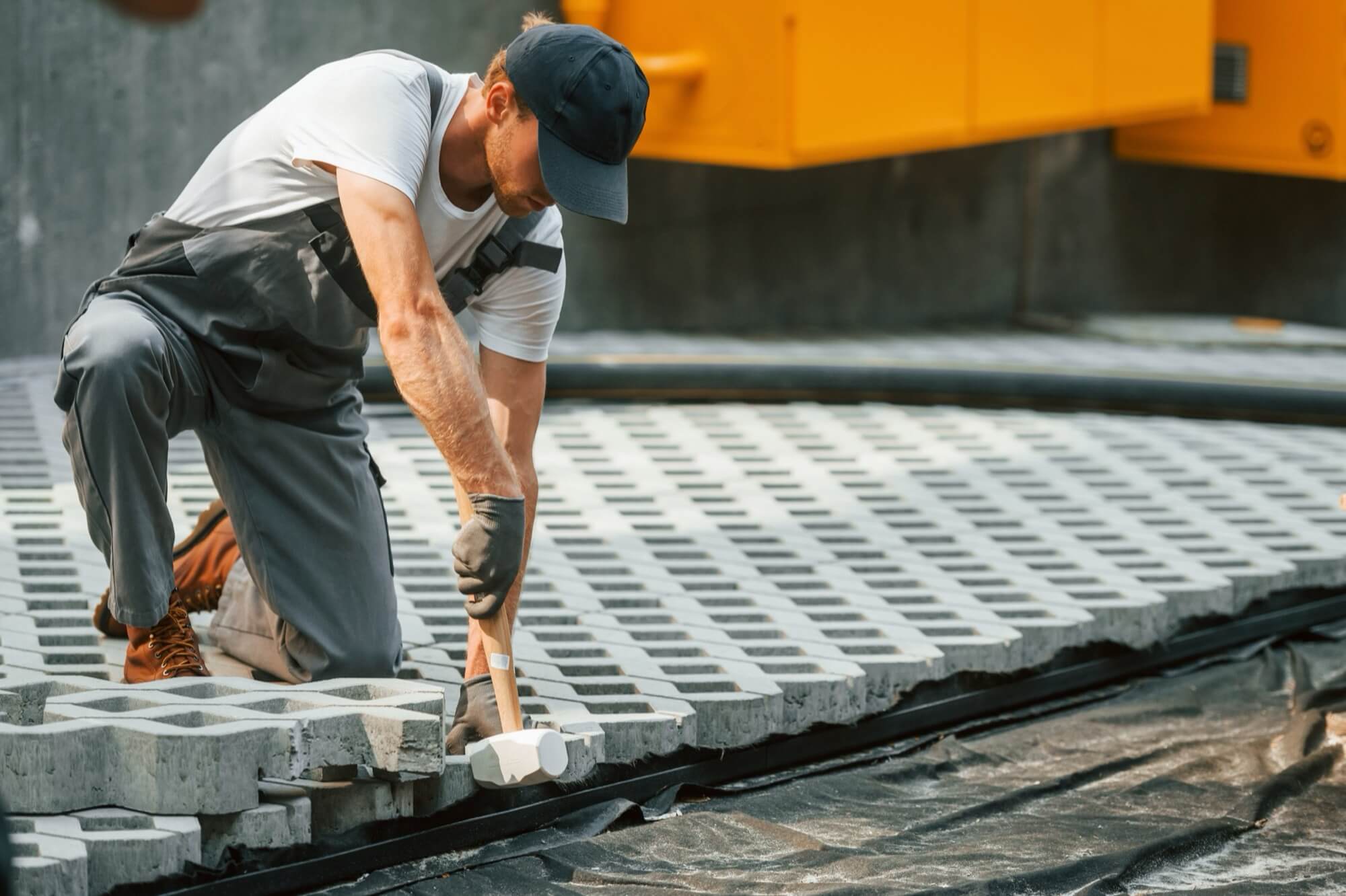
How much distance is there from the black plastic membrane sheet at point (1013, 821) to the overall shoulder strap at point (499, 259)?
0.87 metres

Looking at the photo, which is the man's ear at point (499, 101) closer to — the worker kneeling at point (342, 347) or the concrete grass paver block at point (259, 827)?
the worker kneeling at point (342, 347)

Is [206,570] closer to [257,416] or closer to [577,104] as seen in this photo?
[257,416]

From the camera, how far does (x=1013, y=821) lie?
105 inches

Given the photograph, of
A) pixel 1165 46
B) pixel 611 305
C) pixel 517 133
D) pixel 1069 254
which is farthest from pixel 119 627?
pixel 1069 254

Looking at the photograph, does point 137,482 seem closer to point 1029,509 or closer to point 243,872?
point 243,872

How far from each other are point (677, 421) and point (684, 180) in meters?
1.85

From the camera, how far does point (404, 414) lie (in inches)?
210

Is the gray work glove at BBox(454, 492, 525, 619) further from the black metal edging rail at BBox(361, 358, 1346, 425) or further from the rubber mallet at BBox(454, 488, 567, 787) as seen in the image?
the black metal edging rail at BBox(361, 358, 1346, 425)

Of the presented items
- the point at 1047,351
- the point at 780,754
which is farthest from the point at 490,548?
the point at 1047,351

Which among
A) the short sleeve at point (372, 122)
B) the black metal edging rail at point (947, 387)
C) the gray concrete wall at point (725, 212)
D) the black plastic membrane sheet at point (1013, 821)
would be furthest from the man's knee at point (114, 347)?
the gray concrete wall at point (725, 212)

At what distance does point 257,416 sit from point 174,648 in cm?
42

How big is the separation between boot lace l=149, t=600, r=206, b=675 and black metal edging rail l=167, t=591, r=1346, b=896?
51cm

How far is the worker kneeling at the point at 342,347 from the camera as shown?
239 centimetres

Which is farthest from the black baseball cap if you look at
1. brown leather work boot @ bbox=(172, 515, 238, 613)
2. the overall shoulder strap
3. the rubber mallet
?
brown leather work boot @ bbox=(172, 515, 238, 613)
